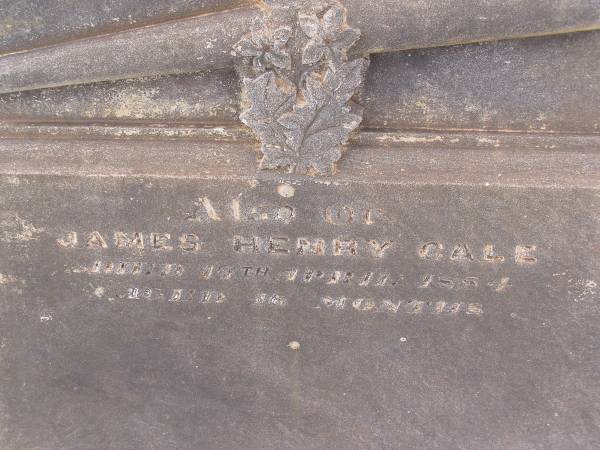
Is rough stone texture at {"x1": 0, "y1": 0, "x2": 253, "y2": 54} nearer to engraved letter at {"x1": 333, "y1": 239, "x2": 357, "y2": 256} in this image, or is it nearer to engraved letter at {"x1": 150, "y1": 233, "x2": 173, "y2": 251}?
engraved letter at {"x1": 150, "y1": 233, "x2": 173, "y2": 251}

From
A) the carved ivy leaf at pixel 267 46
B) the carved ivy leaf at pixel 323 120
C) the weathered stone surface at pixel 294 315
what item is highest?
the carved ivy leaf at pixel 267 46

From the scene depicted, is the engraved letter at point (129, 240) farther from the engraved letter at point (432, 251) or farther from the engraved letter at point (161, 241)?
the engraved letter at point (432, 251)

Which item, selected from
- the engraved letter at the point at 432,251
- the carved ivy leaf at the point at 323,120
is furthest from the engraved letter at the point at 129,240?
the engraved letter at the point at 432,251

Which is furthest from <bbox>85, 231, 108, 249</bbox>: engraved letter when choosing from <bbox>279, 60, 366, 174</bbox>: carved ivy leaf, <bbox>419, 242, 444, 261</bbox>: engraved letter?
<bbox>419, 242, 444, 261</bbox>: engraved letter

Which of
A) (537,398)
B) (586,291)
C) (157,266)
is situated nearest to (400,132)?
(586,291)

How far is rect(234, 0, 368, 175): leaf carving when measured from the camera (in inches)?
54.8

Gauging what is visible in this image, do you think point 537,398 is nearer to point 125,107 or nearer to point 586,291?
point 586,291

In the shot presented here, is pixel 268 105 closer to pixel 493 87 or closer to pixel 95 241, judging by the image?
pixel 493 87

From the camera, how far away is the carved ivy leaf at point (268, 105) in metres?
1.47

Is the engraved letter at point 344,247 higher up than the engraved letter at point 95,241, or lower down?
lower down

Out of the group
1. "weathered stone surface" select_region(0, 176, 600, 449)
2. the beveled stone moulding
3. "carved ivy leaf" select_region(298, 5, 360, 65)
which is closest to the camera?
"carved ivy leaf" select_region(298, 5, 360, 65)

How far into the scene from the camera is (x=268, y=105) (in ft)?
4.95

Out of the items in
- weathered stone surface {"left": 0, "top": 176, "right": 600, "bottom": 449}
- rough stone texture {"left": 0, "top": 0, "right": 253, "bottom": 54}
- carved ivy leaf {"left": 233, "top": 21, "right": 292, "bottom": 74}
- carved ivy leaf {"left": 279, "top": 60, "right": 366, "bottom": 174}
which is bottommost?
weathered stone surface {"left": 0, "top": 176, "right": 600, "bottom": 449}

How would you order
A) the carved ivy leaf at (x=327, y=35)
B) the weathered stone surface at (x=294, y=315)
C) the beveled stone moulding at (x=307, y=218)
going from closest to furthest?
the carved ivy leaf at (x=327, y=35)
the beveled stone moulding at (x=307, y=218)
the weathered stone surface at (x=294, y=315)
